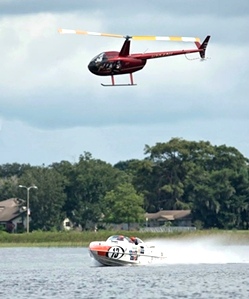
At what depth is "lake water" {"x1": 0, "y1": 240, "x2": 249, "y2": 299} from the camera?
66.8 m

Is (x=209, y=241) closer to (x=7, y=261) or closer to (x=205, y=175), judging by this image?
(x=7, y=261)

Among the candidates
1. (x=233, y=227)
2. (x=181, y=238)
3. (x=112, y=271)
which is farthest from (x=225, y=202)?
(x=112, y=271)

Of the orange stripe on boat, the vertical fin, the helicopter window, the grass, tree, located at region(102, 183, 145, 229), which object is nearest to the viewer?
the helicopter window

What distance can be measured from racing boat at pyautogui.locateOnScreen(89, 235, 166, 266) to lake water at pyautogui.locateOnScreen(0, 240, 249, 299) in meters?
0.90

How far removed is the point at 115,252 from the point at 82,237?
55.0m

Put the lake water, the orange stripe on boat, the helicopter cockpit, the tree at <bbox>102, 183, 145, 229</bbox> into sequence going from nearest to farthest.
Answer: the lake water, the helicopter cockpit, the orange stripe on boat, the tree at <bbox>102, 183, 145, 229</bbox>

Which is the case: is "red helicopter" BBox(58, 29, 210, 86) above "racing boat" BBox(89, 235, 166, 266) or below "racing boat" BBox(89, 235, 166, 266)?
above

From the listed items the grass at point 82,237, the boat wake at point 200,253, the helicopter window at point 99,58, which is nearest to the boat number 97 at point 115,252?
the boat wake at point 200,253

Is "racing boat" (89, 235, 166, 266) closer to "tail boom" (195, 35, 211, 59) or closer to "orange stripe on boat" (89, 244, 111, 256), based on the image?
"orange stripe on boat" (89, 244, 111, 256)

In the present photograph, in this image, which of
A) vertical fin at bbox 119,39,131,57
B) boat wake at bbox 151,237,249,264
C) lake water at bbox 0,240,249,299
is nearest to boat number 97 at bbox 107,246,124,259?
lake water at bbox 0,240,249,299

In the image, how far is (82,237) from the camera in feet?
470

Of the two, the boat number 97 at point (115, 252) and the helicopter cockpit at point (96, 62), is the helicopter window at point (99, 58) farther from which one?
the boat number 97 at point (115, 252)

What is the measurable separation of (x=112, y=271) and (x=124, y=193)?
4144 inches

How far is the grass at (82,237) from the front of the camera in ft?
438
